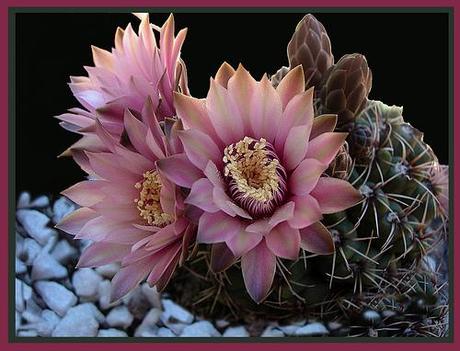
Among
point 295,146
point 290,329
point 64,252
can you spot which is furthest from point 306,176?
→ point 64,252

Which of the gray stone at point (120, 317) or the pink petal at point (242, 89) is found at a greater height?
the pink petal at point (242, 89)

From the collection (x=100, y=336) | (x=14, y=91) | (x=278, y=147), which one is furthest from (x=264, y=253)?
(x=14, y=91)

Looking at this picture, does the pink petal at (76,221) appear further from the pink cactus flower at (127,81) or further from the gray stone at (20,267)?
the gray stone at (20,267)

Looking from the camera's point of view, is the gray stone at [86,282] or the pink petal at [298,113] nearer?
the pink petal at [298,113]

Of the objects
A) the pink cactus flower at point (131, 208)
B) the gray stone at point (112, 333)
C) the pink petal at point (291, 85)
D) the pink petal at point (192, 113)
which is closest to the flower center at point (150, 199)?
the pink cactus flower at point (131, 208)

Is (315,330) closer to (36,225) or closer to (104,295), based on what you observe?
(104,295)

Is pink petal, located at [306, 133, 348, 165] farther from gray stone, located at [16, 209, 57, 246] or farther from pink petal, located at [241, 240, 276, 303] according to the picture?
gray stone, located at [16, 209, 57, 246]
